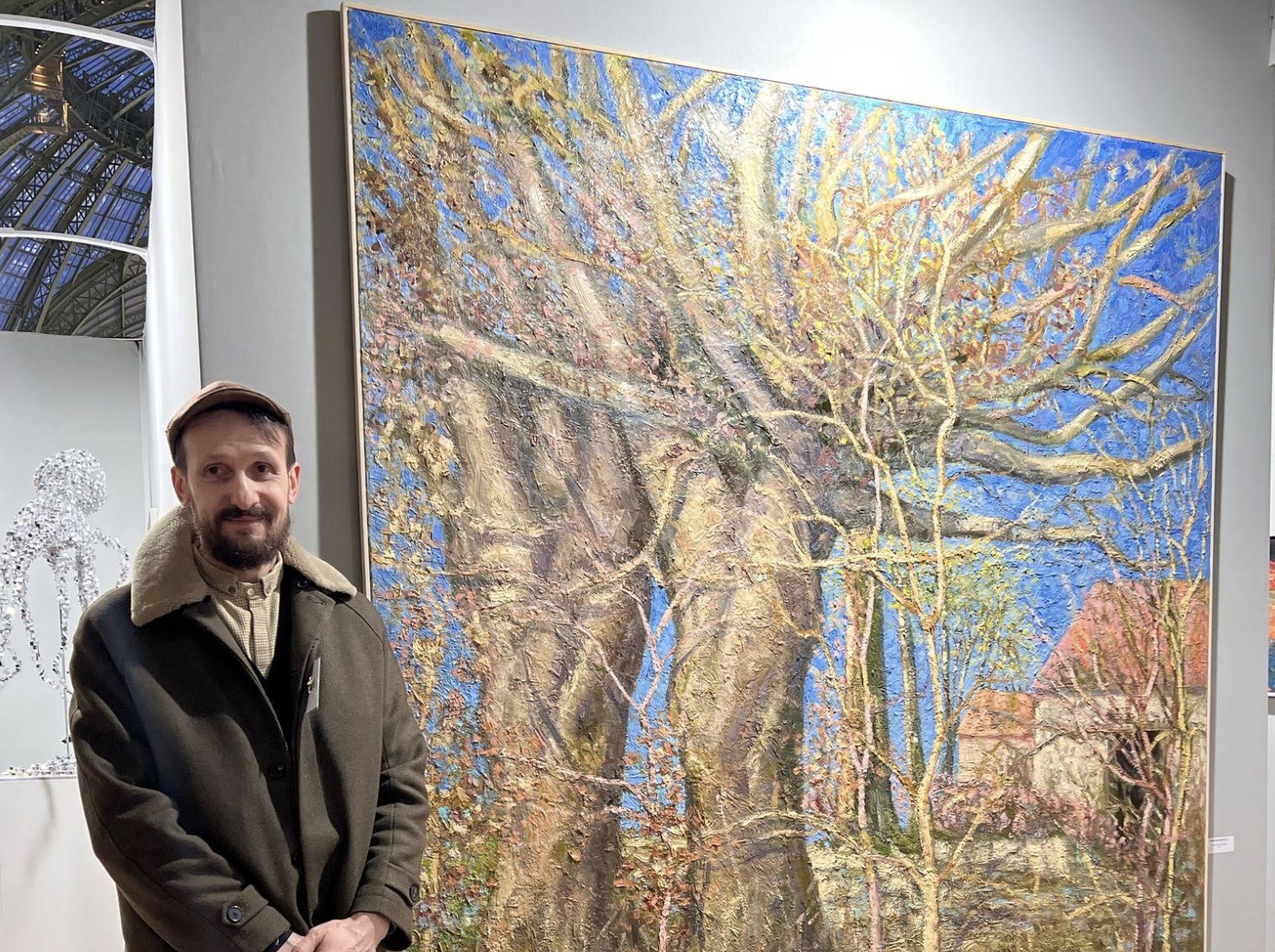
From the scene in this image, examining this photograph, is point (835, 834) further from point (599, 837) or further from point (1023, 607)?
point (1023, 607)

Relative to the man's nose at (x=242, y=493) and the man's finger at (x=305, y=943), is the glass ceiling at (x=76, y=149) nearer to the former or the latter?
the man's nose at (x=242, y=493)

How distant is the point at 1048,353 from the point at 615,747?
57.4 inches

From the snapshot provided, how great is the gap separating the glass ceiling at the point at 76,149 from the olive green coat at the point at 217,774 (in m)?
2.28

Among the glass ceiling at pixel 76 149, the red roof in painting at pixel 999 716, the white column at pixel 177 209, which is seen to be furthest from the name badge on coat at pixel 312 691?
the glass ceiling at pixel 76 149

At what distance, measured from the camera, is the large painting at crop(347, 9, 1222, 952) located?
2107 mm

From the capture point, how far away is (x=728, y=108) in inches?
93.9

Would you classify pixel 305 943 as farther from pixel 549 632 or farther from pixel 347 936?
pixel 549 632

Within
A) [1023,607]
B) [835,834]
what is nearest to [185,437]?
[835,834]

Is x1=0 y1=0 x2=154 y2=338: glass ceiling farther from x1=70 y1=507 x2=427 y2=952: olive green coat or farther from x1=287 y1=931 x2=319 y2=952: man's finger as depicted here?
x1=287 y1=931 x2=319 y2=952: man's finger

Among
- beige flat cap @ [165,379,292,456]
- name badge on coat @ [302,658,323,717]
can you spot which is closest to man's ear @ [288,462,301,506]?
Answer: beige flat cap @ [165,379,292,456]

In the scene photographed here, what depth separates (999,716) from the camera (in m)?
2.64

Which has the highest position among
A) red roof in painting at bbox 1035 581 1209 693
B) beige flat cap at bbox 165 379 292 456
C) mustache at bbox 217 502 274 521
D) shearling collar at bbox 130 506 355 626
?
beige flat cap at bbox 165 379 292 456

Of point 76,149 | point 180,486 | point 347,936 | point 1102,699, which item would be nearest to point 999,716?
point 1102,699

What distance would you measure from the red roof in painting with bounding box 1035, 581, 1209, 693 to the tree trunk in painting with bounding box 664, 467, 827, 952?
744 millimetres
